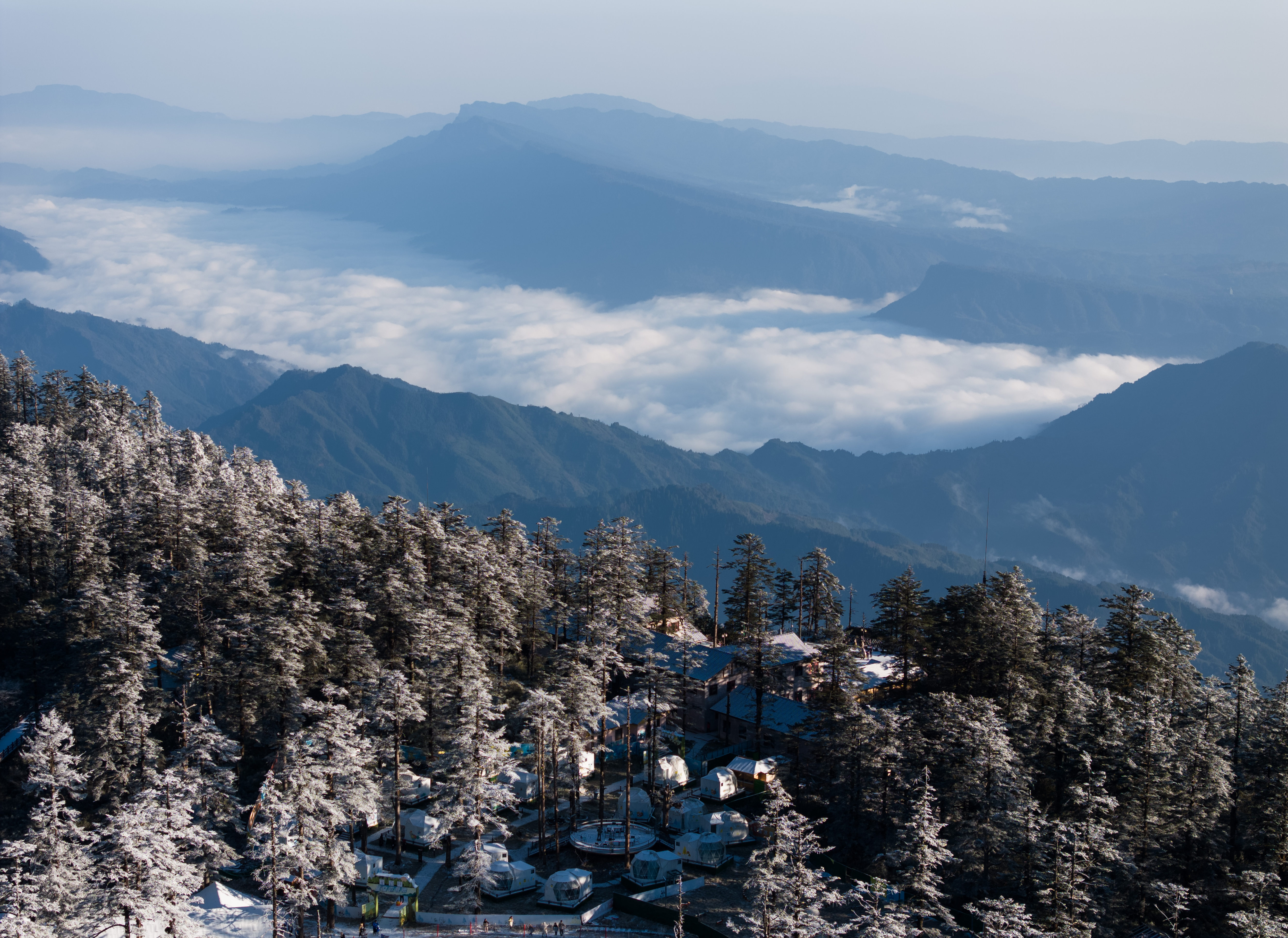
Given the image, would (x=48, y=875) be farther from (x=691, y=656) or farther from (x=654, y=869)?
(x=691, y=656)

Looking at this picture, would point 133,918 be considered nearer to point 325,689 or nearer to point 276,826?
point 276,826

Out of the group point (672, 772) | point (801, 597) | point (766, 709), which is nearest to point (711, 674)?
point (766, 709)

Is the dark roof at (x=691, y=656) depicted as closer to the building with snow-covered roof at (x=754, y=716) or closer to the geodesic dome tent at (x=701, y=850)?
the building with snow-covered roof at (x=754, y=716)

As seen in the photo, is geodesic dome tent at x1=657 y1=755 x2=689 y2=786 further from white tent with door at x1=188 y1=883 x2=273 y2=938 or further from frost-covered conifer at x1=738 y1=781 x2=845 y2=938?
white tent with door at x1=188 y1=883 x2=273 y2=938

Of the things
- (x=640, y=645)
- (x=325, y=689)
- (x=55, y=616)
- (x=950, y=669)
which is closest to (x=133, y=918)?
(x=325, y=689)

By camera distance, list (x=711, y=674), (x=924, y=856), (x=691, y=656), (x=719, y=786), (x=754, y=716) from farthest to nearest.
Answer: (x=711, y=674)
(x=691, y=656)
(x=754, y=716)
(x=719, y=786)
(x=924, y=856)

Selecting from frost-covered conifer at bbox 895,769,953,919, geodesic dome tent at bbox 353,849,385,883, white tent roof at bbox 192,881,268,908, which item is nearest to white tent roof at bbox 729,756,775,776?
frost-covered conifer at bbox 895,769,953,919
